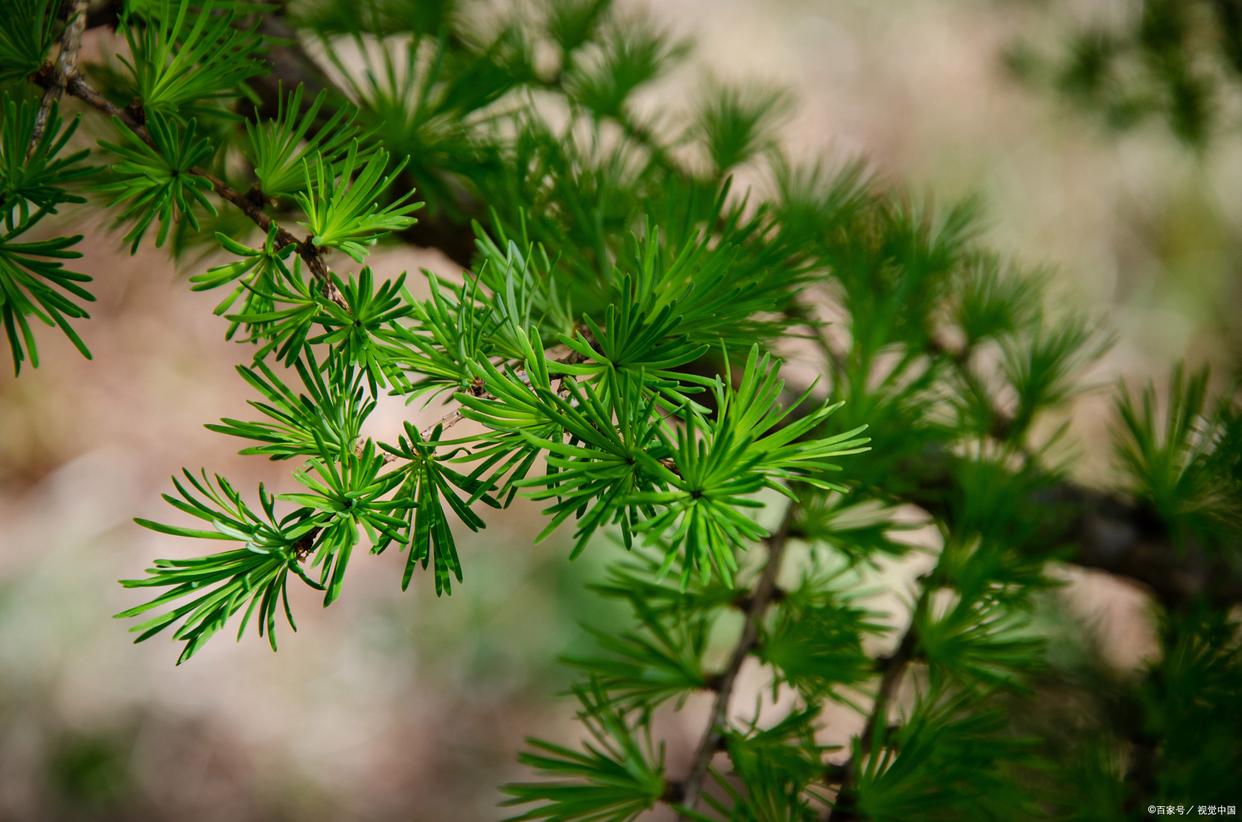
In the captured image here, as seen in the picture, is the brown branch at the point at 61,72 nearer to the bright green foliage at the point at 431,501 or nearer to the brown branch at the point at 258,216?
the brown branch at the point at 258,216

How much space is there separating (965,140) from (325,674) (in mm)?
1641

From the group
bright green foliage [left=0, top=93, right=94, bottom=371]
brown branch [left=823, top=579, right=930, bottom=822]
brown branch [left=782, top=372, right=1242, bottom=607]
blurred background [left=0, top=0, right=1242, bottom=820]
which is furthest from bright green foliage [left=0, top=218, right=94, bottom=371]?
blurred background [left=0, top=0, right=1242, bottom=820]

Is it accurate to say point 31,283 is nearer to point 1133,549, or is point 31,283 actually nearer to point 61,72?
point 61,72

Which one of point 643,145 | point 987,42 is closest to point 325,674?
point 643,145

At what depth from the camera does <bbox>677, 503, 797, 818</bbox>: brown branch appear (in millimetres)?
272

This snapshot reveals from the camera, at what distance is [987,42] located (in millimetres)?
1891

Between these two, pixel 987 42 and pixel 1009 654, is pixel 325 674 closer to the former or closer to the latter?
pixel 1009 654

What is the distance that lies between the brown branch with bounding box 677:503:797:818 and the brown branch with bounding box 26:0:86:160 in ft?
0.73

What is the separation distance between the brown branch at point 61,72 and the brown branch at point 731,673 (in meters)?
0.22

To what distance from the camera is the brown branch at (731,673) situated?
0.89 ft

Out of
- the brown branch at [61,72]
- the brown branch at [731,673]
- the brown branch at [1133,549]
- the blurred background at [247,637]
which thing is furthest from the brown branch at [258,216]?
the blurred background at [247,637]

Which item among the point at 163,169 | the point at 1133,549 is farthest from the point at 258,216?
the point at 1133,549

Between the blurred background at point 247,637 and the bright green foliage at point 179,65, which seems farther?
the blurred background at point 247,637

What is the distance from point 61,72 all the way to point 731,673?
0.85 ft
